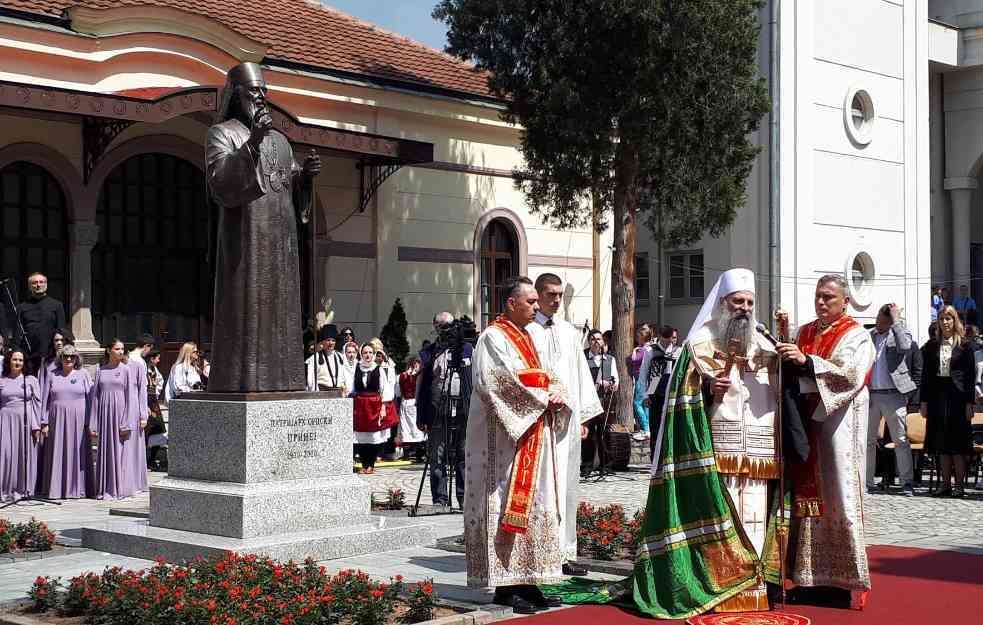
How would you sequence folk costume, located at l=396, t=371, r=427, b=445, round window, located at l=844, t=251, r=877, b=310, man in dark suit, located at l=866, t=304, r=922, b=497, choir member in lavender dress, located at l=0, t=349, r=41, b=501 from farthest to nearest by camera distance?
round window, located at l=844, t=251, r=877, b=310, folk costume, located at l=396, t=371, r=427, b=445, man in dark suit, located at l=866, t=304, r=922, b=497, choir member in lavender dress, located at l=0, t=349, r=41, b=501

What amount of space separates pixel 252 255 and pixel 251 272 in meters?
0.13

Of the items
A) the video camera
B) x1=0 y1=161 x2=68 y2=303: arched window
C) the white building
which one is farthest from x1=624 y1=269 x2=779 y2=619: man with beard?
the white building

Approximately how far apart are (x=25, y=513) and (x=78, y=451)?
4.38 ft

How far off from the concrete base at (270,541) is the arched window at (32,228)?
835cm

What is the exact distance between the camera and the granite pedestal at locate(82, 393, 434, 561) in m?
9.07

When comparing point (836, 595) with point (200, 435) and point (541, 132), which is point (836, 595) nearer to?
point (200, 435)

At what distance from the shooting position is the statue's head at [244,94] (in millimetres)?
9922

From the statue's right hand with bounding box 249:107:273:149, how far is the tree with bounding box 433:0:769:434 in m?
9.60

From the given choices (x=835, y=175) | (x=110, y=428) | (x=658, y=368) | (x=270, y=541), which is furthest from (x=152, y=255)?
(x=835, y=175)

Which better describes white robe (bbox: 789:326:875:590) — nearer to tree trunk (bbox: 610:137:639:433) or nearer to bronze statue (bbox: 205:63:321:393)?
bronze statue (bbox: 205:63:321:393)

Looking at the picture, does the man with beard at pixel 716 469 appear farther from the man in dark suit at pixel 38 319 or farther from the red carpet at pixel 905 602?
the man in dark suit at pixel 38 319

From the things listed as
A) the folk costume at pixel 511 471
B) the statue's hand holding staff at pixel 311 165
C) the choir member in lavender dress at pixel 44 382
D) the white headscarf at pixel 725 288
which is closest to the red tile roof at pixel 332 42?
the choir member in lavender dress at pixel 44 382

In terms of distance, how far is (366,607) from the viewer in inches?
284

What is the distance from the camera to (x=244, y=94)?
9.93 meters
